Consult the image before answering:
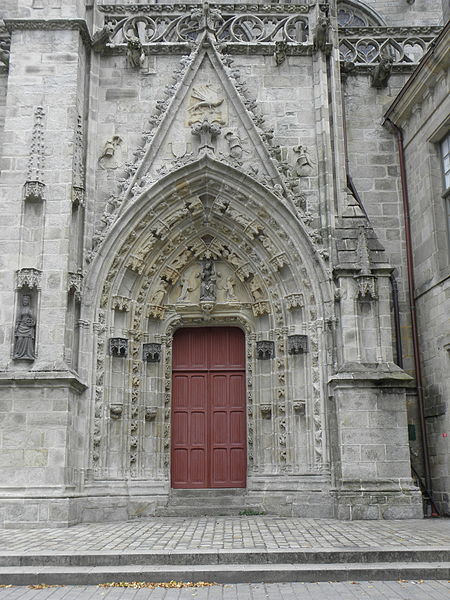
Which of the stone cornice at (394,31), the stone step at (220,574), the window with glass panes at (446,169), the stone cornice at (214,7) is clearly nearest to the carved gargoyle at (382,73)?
the stone cornice at (394,31)

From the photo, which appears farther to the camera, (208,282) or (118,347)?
(208,282)

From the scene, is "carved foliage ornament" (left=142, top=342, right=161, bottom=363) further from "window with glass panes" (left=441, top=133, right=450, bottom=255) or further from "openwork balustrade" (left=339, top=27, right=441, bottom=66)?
"openwork balustrade" (left=339, top=27, right=441, bottom=66)

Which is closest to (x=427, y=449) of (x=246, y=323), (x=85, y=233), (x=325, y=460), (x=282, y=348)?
(x=325, y=460)

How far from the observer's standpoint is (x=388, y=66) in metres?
13.6

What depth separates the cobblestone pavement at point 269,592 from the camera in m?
6.31

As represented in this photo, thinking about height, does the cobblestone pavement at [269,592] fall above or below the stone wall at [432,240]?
below

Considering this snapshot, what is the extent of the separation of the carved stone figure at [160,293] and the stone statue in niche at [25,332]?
105 inches

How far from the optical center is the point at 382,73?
13641mm

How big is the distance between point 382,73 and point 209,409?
7.47 metres

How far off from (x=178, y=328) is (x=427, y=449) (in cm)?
513

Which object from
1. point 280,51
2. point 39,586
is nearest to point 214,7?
point 280,51

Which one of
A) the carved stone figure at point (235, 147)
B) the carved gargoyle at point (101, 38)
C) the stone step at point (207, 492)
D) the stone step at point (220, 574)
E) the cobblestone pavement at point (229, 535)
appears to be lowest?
the stone step at point (220, 574)

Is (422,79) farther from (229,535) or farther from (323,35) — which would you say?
(229,535)

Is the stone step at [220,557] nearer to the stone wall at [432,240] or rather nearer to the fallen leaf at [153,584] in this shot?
the fallen leaf at [153,584]
